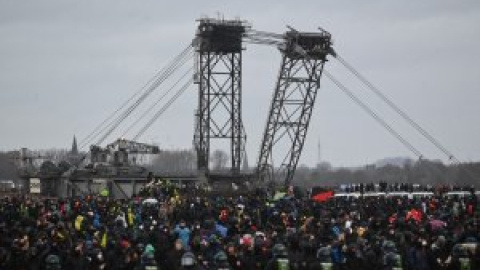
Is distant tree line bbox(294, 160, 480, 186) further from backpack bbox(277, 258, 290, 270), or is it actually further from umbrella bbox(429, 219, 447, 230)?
backpack bbox(277, 258, 290, 270)

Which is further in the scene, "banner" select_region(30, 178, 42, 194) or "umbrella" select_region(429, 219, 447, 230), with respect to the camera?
"banner" select_region(30, 178, 42, 194)

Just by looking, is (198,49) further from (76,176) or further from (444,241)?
(444,241)

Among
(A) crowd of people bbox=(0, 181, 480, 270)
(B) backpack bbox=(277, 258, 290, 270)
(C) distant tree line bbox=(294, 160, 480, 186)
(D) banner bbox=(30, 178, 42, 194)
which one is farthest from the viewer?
(C) distant tree line bbox=(294, 160, 480, 186)

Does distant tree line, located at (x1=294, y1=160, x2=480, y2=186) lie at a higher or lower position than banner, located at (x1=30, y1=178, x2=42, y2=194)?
higher

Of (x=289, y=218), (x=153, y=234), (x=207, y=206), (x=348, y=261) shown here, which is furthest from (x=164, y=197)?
(x=348, y=261)

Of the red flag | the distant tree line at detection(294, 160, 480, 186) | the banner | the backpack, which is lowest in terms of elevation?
the backpack

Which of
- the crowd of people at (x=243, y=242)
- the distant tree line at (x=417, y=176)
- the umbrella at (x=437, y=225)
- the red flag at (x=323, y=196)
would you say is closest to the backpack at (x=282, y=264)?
the crowd of people at (x=243, y=242)

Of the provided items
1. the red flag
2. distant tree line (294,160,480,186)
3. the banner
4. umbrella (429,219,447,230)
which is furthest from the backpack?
distant tree line (294,160,480,186)

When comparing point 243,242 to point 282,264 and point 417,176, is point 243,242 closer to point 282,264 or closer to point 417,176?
point 282,264

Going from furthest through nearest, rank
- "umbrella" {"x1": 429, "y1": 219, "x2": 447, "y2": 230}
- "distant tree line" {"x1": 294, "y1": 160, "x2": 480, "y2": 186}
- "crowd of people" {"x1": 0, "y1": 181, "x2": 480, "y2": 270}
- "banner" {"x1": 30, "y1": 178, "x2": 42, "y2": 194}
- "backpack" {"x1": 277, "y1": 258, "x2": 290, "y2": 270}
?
"distant tree line" {"x1": 294, "y1": 160, "x2": 480, "y2": 186}
"banner" {"x1": 30, "y1": 178, "x2": 42, "y2": 194}
"umbrella" {"x1": 429, "y1": 219, "x2": 447, "y2": 230}
"crowd of people" {"x1": 0, "y1": 181, "x2": 480, "y2": 270}
"backpack" {"x1": 277, "y1": 258, "x2": 290, "y2": 270}

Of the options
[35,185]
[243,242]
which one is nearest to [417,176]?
[35,185]

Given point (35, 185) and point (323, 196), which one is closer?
point (323, 196)

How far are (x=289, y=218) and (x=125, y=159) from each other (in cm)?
2744

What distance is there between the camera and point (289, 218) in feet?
84.1
